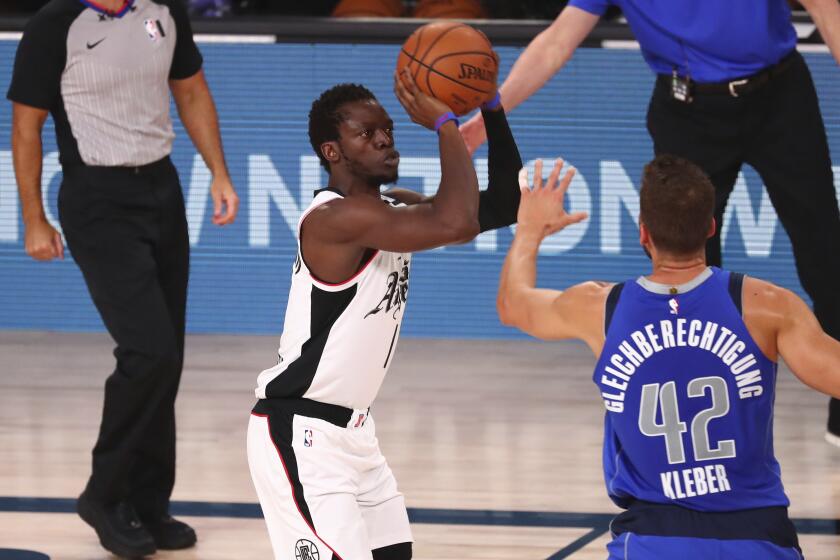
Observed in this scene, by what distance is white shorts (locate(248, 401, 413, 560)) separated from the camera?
11.3 ft

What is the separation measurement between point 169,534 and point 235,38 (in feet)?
12.4

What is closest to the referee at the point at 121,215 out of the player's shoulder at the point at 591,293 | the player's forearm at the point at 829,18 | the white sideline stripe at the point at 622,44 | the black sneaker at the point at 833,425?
the player's shoulder at the point at 591,293

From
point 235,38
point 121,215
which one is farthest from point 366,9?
point 121,215

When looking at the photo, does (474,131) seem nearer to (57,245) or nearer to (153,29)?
(153,29)

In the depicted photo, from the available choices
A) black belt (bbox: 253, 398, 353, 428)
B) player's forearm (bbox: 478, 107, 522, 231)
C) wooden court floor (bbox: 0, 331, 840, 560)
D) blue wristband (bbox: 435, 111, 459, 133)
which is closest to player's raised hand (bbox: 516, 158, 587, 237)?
blue wristband (bbox: 435, 111, 459, 133)

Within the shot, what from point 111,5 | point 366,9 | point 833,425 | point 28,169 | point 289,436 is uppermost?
point 111,5

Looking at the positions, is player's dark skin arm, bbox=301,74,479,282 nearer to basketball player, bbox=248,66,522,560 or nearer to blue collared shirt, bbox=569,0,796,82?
basketball player, bbox=248,66,522,560

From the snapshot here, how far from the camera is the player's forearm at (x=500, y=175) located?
3.95 metres

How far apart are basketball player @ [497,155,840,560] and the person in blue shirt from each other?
202 centimetres

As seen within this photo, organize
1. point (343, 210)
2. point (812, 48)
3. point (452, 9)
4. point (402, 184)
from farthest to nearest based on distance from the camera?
1. point (452, 9)
2. point (402, 184)
3. point (812, 48)
4. point (343, 210)

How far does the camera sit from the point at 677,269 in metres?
3.22

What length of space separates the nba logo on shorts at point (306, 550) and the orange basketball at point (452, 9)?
5.49 meters

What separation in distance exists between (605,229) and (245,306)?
1981mm

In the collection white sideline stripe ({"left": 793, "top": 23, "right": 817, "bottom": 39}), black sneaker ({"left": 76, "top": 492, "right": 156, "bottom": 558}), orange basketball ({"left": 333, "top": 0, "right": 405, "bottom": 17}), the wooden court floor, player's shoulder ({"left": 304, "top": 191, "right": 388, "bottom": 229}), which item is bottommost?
the wooden court floor
